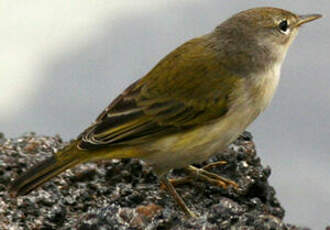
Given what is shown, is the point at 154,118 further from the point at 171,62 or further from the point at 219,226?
the point at 219,226

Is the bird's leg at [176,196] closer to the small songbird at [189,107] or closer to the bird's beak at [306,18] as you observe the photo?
the small songbird at [189,107]

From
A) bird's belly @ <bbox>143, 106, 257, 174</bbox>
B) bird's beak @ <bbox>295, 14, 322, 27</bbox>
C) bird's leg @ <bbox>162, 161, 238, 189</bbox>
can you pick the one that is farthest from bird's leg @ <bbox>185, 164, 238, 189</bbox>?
bird's beak @ <bbox>295, 14, 322, 27</bbox>

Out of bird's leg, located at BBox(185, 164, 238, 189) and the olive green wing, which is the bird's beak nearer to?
the olive green wing

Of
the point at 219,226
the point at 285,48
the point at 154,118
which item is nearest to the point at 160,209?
the point at 219,226

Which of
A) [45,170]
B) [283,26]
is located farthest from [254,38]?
[45,170]

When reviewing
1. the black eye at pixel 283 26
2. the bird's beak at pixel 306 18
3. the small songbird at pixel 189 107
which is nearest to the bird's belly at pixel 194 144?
the small songbird at pixel 189 107

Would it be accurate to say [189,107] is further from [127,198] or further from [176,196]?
[127,198]
